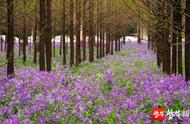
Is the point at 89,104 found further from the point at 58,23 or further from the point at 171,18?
the point at 58,23

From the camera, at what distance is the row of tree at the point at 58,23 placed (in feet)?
48.9

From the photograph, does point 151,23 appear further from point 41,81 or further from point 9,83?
point 9,83

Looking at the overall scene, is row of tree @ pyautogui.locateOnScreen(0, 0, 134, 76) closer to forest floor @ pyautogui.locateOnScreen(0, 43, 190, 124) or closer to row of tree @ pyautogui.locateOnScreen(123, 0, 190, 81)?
forest floor @ pyautogui.locateOnScreen(0, 43, 190, 124)

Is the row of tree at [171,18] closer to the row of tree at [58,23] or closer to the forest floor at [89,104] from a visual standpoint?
the forest floor at [89,104]

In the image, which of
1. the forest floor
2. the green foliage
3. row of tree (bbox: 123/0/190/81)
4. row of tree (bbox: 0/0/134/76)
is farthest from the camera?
row of tree (bbox: 0/0/134/76)

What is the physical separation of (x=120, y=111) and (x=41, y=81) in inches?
187

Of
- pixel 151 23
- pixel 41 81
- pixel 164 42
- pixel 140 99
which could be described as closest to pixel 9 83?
pixel 41 81

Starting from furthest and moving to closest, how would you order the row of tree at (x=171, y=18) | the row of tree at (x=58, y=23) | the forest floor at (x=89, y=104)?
the row of tree at (x=58, y=23) → the row of tree at (x=171, y=18) → the forest floor at (x=89, y=104)

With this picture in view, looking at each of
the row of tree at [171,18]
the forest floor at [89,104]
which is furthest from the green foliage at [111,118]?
the row of tree at [171,18]

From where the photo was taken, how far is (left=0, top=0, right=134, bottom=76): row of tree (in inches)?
587

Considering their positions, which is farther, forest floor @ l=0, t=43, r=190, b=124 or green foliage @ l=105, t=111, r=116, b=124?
forest floor @ l=0, t=43, r=190, b=124

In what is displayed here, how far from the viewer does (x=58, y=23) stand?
26.3 meters

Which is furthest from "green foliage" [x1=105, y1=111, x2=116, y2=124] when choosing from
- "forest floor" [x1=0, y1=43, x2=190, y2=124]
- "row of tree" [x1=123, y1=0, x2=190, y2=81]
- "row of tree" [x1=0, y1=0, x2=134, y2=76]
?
"row of tree" [x1=0, y1=0, x2=134, y2=76]

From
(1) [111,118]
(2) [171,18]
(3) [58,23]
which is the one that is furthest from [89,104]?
(3) [58,23]
